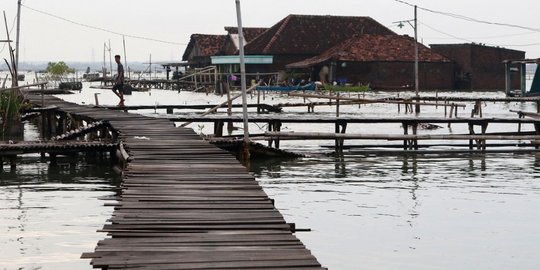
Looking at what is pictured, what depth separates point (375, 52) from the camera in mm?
65625

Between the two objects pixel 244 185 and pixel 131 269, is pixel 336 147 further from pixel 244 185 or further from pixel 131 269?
pixel 131 269

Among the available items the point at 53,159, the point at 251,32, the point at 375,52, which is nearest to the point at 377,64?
the point at 375,52

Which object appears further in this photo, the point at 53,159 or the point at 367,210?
the point at 53,159

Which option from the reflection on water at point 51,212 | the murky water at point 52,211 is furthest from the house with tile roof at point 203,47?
the reflection on water at point 51,212

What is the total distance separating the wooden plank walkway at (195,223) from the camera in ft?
24.0

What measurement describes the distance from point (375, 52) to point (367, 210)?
169 feet

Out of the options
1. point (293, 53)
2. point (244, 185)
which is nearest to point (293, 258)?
point (244, 185)

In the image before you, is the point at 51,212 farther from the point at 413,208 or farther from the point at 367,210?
the point at 413,208

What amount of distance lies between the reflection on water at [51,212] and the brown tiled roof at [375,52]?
4488 cm

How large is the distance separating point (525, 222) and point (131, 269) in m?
8.68

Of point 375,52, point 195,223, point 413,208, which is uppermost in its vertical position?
point 375,52

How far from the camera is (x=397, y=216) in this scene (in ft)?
47.4

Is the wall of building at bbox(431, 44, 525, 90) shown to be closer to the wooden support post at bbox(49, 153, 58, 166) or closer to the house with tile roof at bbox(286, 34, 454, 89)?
the house with tile roof at bbox(286, 34, 454, 89)

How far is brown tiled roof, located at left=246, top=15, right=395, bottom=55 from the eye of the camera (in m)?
68.9
